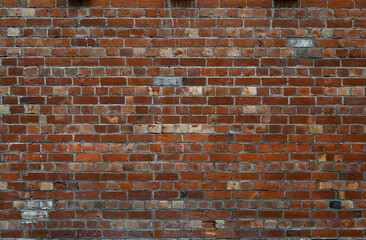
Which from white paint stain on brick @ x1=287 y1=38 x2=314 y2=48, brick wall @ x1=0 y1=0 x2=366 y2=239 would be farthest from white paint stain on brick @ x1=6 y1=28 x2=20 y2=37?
white paint stain on brick @ x1=287 y1=38 x2=314 y2=48

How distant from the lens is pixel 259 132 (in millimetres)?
2389

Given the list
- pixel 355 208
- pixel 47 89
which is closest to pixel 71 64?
pixel 47 89

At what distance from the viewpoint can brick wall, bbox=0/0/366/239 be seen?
2350 mm

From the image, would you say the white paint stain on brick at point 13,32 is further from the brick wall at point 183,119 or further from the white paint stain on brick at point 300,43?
the white paint stain on brick at point 300,43

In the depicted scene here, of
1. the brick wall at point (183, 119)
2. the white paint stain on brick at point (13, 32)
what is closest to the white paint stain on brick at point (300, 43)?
the brick wall at point (183, 119)

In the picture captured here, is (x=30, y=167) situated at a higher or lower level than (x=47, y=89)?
lower

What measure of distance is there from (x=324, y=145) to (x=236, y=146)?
714 mm

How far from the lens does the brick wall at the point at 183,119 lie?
235cm

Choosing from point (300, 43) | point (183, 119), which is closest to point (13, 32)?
point (183, 119)

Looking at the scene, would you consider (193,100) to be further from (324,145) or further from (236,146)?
(324,145)

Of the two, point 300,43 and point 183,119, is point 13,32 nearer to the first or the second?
point 183,119

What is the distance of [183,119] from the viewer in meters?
2.37

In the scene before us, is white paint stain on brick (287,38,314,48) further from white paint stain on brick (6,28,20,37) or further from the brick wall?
white paint stain on brick (6,28,20,37)

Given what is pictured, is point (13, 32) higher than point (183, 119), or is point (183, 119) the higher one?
point (13, 32)
